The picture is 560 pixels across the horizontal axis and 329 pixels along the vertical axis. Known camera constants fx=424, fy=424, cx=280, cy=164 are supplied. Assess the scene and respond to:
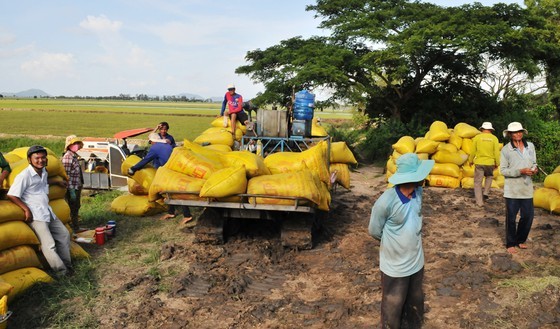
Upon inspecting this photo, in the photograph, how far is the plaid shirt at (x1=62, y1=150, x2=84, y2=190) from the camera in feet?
19.8

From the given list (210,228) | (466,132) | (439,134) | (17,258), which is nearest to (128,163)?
(210,228)

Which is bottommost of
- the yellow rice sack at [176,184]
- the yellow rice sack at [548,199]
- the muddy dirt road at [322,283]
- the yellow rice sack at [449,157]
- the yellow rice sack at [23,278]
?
the muddy dirt road at [322,283]

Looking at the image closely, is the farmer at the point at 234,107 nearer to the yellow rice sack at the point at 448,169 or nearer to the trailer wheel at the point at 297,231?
the trailer wheel at the point at 297,231

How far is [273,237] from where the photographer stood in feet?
19.2

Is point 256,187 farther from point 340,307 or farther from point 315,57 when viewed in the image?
point 315,57

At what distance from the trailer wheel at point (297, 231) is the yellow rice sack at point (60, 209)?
2.64 metres

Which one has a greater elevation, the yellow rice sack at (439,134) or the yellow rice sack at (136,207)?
the yellow rice sack at (439,134)

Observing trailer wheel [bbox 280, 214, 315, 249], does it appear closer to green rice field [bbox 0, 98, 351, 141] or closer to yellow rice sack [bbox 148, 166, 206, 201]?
yellow rice sack [bbox 148, 166, 206, 201]

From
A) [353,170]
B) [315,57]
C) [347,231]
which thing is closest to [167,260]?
[347,231]

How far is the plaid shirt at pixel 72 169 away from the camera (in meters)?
6.03

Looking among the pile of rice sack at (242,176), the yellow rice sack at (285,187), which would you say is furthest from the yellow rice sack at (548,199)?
the yellow rice sack at (285,187)

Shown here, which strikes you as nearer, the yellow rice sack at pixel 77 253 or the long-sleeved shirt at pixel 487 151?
the yellow rice sack at pixel 77 253

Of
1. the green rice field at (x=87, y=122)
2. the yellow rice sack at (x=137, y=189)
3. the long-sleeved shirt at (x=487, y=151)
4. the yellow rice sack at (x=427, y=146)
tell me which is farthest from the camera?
the green rice field at (x=87, y=122)

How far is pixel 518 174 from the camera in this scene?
496 cm
